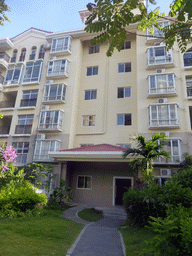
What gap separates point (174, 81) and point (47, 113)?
41.6 ft

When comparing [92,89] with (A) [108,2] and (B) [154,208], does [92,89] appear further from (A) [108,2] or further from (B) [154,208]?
(A) [108,2]

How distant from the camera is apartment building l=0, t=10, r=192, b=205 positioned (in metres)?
17.3

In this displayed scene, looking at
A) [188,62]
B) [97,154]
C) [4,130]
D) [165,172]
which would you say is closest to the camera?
[97,154]

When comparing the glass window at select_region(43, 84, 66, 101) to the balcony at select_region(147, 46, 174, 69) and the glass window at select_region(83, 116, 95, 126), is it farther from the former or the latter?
the balcony at select_region(147, 46, 174, 69)

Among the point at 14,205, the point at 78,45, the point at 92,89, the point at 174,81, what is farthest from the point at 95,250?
the point at 78,45

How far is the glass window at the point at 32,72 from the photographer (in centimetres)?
2323

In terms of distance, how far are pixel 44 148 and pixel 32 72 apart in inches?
382

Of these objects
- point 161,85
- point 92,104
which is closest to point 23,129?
point 92,104

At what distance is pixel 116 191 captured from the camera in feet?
58.7

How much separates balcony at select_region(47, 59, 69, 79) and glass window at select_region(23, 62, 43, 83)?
1.38 m

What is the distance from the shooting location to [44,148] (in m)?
19.6

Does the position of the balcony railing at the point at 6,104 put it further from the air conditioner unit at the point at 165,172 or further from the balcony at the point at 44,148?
the air conditioner unit at the point at 165,172

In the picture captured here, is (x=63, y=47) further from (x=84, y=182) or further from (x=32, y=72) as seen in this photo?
(x=84, y=182)

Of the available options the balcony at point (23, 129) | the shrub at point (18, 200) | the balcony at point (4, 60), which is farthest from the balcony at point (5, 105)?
the shrub at point (18, 200)
